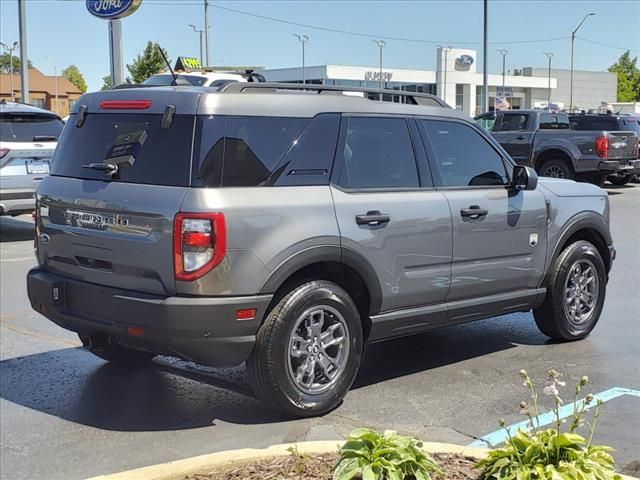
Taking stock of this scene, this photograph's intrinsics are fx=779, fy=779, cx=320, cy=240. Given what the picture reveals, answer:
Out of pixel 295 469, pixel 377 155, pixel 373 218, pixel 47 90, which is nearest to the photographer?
pixel 295 469

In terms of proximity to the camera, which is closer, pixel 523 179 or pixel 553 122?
pixel 523 179

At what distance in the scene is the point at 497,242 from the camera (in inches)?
229

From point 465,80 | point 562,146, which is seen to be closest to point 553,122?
point 562,146

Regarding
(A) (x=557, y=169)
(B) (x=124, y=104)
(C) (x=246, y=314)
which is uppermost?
(B) (x=124, y=104)

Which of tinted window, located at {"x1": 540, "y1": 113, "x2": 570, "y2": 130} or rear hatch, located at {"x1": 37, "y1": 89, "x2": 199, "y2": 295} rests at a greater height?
tinted window, located at {"x1": 540, "y1": 113, "x2": 570, "y2": 130}

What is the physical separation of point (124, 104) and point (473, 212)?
8.31 feet

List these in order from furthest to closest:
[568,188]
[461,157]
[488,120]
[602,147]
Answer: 1. [488,120]
2. [602,147]
3. [568,188]
4. [461,157]

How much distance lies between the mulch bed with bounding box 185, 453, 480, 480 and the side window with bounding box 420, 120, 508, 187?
2.69 m

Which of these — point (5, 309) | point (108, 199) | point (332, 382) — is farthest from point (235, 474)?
point (5, 309)

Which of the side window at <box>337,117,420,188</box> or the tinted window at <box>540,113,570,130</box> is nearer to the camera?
the side window at <box>337,117,420,188</box>

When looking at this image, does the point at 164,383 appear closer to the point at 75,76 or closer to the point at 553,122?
the point at 553,122

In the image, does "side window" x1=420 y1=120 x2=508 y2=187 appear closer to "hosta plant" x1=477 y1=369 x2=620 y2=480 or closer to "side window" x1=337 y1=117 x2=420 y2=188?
"side window" x1=337 y1=117 x2=420 y2=188

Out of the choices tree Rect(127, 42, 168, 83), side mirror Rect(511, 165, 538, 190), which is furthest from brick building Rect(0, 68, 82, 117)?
side mirror Rect(511, 165, 538, 190)

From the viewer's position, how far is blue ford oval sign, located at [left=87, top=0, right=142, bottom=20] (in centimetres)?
1535
